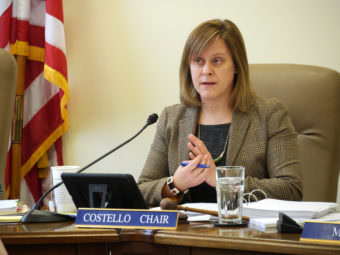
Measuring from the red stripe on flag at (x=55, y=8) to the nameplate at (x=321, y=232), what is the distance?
2118mm

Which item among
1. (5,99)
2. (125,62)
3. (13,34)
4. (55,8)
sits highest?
(55,8)

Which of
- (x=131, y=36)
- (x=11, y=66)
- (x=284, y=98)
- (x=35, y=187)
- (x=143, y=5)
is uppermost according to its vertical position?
(x=143, y=5)

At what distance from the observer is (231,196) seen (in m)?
1.13

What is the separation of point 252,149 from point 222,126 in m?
0.19

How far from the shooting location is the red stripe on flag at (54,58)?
8.62ft

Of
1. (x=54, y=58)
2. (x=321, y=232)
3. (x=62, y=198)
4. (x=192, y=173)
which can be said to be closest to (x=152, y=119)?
(x=192, y=173)

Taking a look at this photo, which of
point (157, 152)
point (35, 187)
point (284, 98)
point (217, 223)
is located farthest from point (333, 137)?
point (35, 187)

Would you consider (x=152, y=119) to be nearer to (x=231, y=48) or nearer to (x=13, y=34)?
(x=231, y=48)

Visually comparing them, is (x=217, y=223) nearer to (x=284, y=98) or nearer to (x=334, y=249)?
(x=334, y=249)

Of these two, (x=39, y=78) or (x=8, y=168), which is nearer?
(x=8, y=168)

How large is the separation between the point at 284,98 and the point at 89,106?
1251mm

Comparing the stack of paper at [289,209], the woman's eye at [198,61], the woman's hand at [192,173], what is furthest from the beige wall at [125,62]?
the stack of paper at [289,209]

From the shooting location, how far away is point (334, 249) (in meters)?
0.84

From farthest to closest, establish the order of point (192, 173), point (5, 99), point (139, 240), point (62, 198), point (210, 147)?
point (5, 99) → point (210, 147) → point (192, 173) → point (62, 198) → point (139, 240)
